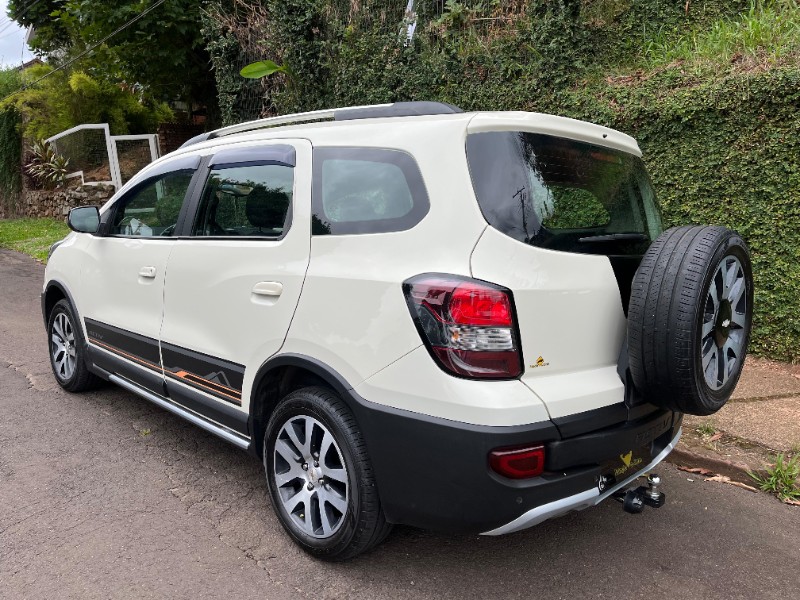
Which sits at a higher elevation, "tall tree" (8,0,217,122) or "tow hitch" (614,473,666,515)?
"tall tree" (8,0,217,122)

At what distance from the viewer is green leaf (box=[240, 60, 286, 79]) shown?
9.65m

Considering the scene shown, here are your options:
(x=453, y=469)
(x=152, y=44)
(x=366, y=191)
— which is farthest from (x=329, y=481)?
(x=152, y=44)

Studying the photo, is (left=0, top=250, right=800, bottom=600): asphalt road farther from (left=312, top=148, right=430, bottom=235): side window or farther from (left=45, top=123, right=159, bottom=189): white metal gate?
(left=45, top=123, right=159, bottom=189): white metal gate

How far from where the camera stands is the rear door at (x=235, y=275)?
9.55 ft

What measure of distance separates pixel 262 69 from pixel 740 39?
647 cm

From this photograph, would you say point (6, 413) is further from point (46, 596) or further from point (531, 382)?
point (531, 382)

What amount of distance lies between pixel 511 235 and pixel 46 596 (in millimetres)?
2282

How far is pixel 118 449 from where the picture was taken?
399cm

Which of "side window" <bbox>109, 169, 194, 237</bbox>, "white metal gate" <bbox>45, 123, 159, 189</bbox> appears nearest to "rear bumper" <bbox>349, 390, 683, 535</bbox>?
"side window" <bbox>109, 169, 194, 237</bbox>

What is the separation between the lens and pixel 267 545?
2.98 metres

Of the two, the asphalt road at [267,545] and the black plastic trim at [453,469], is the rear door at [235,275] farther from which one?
the black plastic trim at [453,469]

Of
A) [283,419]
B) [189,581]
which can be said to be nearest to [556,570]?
[283,419]

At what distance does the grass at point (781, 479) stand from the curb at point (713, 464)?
0.19ft

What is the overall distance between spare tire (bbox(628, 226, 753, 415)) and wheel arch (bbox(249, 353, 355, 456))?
1111 mm
